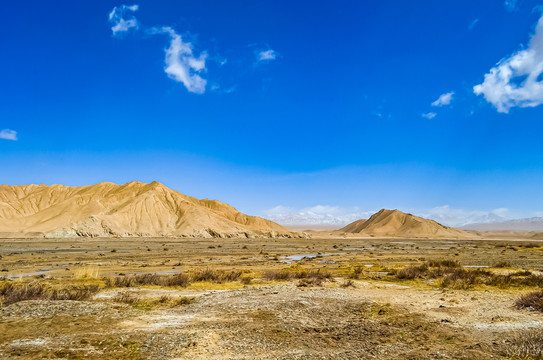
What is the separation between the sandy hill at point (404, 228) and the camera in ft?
545

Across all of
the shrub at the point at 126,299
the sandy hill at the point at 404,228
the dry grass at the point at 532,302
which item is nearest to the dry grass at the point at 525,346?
A: the dry grass at the point at 532,302

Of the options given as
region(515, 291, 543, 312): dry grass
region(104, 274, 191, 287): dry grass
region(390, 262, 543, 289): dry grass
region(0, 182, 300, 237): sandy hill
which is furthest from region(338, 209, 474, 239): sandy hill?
region(104, 274, 191, 287): dry grass

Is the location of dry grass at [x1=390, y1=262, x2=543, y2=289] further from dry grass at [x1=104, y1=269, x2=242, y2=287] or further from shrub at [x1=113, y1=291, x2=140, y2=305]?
shrub at [x1=113, y1=291, x2=140, y2=305]

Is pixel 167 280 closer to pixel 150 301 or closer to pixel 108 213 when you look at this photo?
pixel 150 301

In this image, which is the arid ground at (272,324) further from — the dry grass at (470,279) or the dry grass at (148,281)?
the dry grass at (470,279)

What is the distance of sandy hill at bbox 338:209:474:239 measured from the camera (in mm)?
166188

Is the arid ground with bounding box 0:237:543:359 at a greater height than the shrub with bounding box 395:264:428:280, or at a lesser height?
lesser

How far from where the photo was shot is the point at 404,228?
581ft

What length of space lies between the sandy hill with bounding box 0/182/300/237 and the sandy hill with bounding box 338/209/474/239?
6219 centimetres

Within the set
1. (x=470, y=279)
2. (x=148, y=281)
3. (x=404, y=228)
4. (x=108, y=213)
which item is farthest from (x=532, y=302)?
(x=404, y=228)

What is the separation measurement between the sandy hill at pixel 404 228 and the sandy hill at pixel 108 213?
6219 cm

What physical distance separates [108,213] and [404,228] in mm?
131292

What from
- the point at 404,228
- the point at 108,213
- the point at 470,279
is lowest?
the point at 470,279

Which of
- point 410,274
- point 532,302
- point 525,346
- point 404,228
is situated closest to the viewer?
point 525,346
